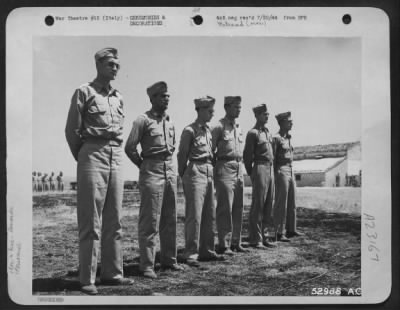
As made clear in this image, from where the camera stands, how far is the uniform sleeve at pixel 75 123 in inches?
127

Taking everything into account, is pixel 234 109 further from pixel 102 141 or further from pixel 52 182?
pixel 52 182

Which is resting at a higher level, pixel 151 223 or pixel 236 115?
pixel 236 115

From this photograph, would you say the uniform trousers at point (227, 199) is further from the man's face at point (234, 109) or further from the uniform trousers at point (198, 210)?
the man's face at point (234, 109)

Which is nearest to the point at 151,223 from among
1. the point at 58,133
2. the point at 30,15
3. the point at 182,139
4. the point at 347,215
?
the point at 182,139

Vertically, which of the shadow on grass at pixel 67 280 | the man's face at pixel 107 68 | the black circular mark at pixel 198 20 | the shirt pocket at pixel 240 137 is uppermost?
the black circular mark at pixel 198 20

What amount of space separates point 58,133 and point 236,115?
0.98 metres

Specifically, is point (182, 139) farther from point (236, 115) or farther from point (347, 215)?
point (347, 215)

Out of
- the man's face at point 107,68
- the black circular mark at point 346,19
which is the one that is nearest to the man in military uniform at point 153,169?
the man's face at point 107,68

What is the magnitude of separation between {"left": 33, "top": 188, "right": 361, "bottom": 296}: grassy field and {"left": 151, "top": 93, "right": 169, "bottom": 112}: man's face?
18.8 inches

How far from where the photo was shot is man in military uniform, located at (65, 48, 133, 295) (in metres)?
3.21

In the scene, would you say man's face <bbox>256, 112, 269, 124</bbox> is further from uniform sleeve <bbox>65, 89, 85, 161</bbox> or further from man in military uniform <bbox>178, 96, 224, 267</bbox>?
uniform sleeve <bbox>65, 89, 85, 161</bbox>

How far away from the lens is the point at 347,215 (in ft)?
11.4

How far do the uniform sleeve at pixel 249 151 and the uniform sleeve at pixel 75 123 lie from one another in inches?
36.8

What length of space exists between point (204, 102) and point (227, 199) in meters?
0.56
